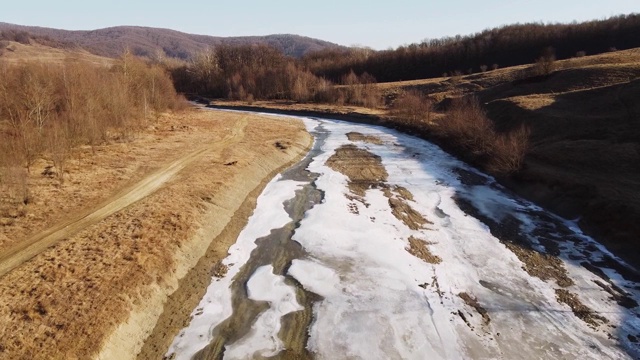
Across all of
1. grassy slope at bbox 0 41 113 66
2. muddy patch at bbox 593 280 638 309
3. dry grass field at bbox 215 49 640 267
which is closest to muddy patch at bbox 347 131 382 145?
dry grass field at bbox 215 49 640 267

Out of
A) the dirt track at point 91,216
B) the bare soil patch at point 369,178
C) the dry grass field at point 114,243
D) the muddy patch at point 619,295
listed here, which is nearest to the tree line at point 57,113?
the dry grass field at point 114,243

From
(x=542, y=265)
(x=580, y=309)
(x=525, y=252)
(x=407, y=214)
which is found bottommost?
(x=580, y=309)

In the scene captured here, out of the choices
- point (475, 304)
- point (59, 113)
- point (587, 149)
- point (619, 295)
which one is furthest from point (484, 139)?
point (59, 113)

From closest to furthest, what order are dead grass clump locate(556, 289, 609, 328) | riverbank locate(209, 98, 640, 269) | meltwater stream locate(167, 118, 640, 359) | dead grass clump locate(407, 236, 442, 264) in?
meltwater stream locate(167, 118, 640, 359), dead grass clump locate(556, 289, 609, 328), dead grass clump locate(407, 236, 442, 264), riverbank locate(209, 98, 640, 269)

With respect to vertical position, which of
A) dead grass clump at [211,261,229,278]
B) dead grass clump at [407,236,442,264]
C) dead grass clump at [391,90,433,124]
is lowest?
dead grass clump at [407,236,442,264]

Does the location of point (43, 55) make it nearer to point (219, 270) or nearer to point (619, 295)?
point (219, 270)

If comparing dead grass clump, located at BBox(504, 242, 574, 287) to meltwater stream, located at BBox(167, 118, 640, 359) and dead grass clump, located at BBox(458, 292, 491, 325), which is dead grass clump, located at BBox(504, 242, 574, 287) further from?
dead grass clump, located at BBox(458, 292, 491, 325)

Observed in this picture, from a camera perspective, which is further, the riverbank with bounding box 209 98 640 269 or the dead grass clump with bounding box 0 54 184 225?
the dead grass clump with bounding box 0 54 184 225

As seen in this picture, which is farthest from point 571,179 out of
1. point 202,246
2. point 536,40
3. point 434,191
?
point 536,40
